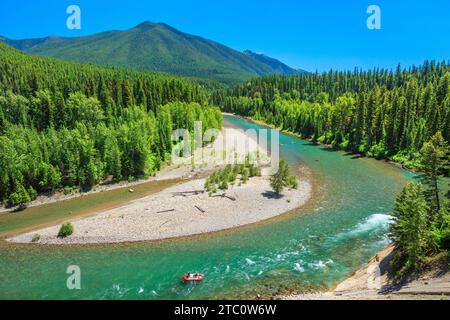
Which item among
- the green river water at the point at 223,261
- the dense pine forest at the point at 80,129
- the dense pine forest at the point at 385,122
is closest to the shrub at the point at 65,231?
the green river water at the point at 223,261

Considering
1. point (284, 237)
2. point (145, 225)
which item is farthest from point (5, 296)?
point (284, 237)

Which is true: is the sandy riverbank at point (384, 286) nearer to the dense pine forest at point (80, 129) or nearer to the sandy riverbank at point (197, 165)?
the sandy riverbank at point (197, 165)

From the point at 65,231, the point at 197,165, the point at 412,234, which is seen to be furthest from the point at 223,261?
the point at 197,165

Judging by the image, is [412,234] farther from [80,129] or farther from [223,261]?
[80,129]

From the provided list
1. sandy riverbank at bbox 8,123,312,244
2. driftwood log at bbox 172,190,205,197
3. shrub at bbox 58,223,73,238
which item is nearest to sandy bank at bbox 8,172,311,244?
sandy riverbank at bbox 8,123,312,244

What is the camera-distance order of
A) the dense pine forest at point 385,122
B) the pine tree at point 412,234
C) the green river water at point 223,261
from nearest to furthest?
the pine tree at point 412,234, the green river water at point 223,261, the dense pine forest at point 385,122

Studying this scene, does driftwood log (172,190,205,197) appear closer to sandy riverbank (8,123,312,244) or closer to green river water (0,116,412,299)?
sandy riverbank (8,123,312,244)
